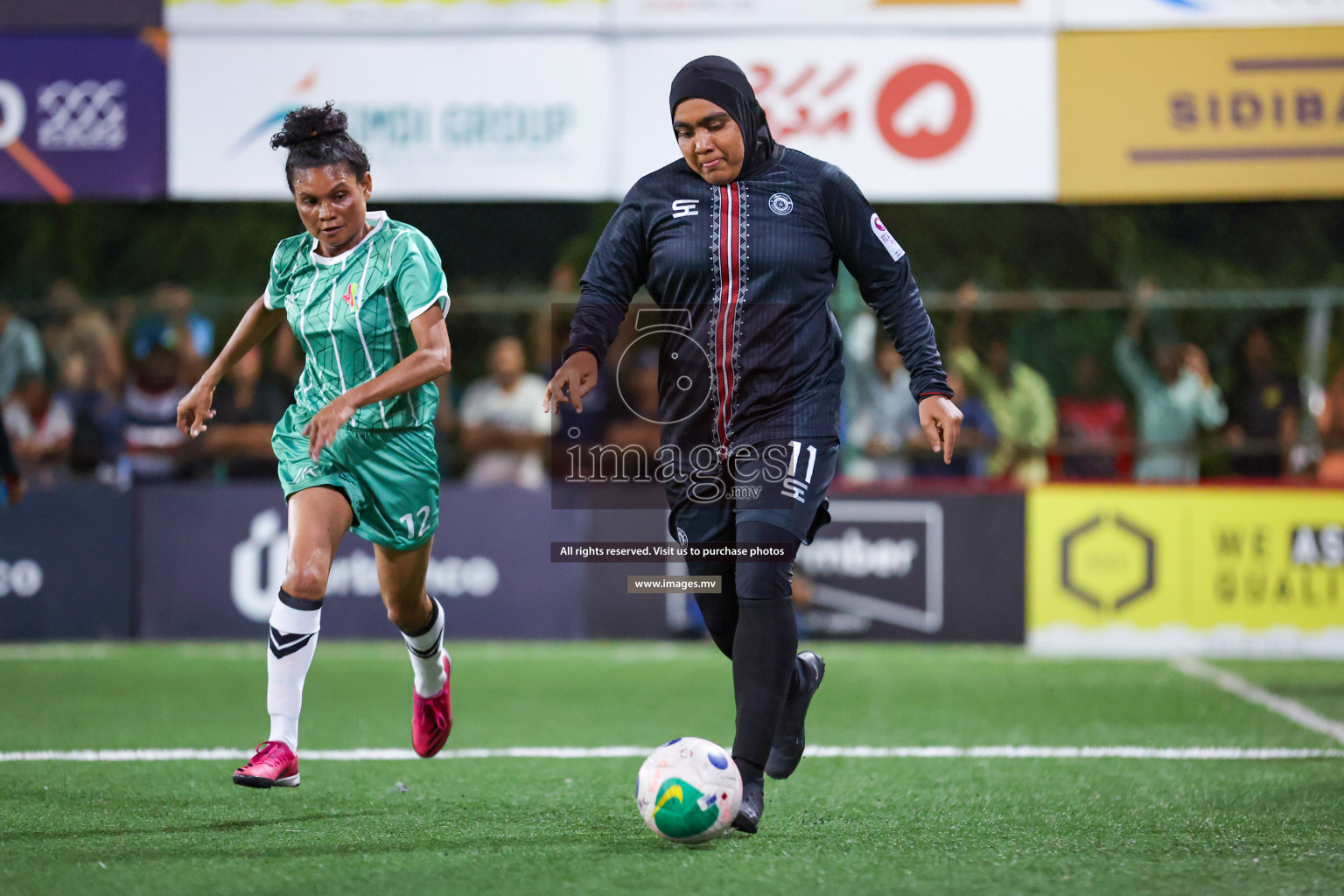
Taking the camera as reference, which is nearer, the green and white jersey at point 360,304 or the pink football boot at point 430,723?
the green and white jersey at point 360,304

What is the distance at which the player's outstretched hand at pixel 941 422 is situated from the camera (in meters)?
4.64

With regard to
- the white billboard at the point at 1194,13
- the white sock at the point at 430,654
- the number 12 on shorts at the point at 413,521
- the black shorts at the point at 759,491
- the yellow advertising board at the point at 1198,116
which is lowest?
→ the white sock at the point at 430,654

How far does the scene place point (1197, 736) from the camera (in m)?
6.89

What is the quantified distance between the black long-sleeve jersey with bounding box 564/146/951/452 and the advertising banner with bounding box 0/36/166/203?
24.3 ft

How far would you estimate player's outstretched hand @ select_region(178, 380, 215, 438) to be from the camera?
5.42 metres

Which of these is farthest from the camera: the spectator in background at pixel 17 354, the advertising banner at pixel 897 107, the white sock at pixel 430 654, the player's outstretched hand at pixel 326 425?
the spectator in background at pixel 17 354

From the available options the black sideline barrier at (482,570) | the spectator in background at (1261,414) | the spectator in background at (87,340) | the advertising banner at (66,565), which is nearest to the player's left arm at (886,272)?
the black sideline barrier at (482,570)

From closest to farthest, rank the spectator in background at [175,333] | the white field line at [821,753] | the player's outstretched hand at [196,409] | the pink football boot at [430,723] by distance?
the player's outstretched hand at [196,409], the pink football boot at [430,723], the white field line at [821,753], the spectator in background at [175,333]

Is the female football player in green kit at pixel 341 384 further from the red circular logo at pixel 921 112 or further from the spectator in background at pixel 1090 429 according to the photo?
the spectator in background at pixel 1090 429

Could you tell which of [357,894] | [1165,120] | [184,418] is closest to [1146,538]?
[1165,120]

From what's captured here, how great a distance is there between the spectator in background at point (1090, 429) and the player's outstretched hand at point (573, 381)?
24.7 feet

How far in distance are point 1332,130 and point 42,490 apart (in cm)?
910

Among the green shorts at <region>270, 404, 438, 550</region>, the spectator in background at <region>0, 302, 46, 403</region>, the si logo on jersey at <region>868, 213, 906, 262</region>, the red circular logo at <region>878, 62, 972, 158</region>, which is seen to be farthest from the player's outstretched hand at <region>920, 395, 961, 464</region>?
the spectator in background at <region>0, 302, 46, 403</region>

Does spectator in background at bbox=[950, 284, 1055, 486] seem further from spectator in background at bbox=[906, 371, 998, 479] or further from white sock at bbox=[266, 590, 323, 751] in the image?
white sock at bbox=[266, 590, 323, 751]
